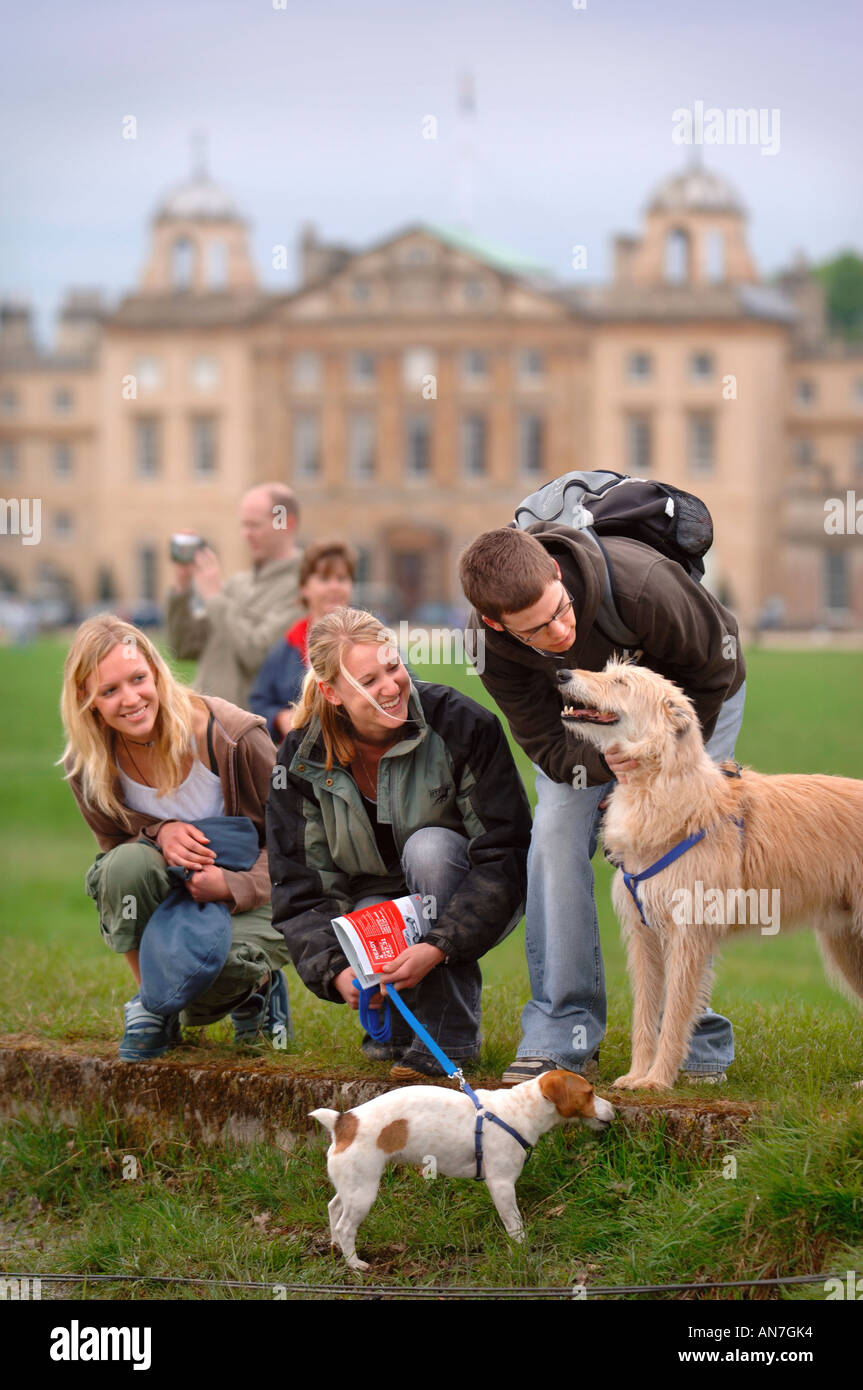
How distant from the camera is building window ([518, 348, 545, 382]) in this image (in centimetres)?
7575

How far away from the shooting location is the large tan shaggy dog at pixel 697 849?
4.59 meters

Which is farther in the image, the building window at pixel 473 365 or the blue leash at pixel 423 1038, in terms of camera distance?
the building window at pixel 473 365

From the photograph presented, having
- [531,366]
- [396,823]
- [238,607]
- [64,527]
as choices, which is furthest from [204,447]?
[396,823]

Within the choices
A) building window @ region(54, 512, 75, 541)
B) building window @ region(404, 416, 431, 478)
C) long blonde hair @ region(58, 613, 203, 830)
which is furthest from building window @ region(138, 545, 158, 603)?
long blonde hair @ region(58, 613, 203, 830)

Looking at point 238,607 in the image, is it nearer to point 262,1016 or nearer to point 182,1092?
point 262,1016

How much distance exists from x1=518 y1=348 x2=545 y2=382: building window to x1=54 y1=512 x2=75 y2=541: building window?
79.4 feet

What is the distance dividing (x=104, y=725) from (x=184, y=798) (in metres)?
0.37

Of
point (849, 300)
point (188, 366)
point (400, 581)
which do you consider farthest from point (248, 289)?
point (849, 300)

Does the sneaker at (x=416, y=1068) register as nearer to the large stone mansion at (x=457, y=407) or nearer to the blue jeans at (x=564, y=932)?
the blue jeans at (x=564, y=932)

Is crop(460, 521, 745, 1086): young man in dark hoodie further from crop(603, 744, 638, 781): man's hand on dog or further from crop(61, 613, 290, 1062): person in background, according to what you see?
crop(61, 613, 290, 1062): person in background

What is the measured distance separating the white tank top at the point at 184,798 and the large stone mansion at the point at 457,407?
6667 cm

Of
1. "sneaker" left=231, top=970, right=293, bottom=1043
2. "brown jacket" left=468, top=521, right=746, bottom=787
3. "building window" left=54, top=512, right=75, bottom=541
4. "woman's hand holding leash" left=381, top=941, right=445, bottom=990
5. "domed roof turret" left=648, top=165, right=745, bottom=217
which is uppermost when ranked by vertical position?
"domed roof turret" left=648, top=165, right=745, bottom=217

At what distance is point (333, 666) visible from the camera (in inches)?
190

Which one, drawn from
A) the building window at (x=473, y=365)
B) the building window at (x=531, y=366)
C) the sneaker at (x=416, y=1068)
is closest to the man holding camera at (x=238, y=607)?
the sneaker at (x=416, y=1068)
